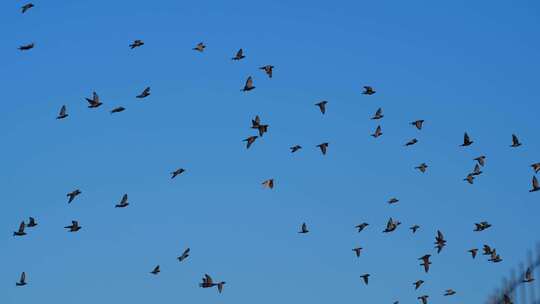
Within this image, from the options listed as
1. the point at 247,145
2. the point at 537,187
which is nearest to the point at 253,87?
the point at 247,145

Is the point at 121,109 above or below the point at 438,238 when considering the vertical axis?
above

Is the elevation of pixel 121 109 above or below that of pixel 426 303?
above

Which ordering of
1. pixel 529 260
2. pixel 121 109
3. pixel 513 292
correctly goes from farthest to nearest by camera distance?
pixel 121 109 < pixel 513 292 < pixel 529 260

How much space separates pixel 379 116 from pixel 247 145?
564cm

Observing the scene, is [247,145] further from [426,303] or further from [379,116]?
[426,303]

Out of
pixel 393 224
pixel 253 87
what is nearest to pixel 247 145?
pixel 253 87

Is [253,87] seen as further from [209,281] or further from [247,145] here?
[209,281]

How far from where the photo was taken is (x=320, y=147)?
196 ft

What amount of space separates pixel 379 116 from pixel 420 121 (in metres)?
1.75

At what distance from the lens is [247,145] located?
5647cm

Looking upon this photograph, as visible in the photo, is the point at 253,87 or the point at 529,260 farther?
the point at 253,87

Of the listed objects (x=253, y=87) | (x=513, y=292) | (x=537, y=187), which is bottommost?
(x=513, y=292)

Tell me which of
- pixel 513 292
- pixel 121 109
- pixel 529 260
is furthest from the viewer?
pixel 121 109

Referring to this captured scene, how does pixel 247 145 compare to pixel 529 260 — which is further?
pixel 247 145
